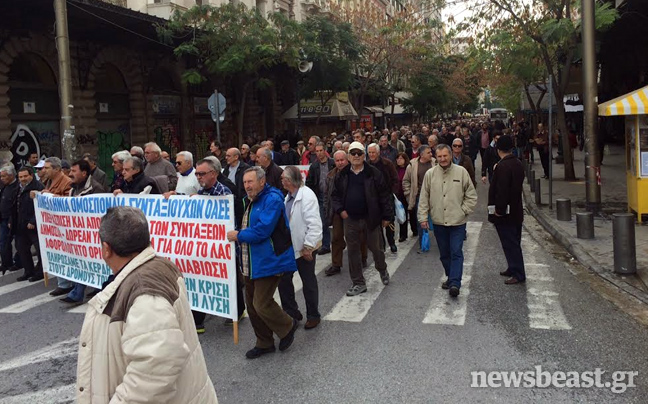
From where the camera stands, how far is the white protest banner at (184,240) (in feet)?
19.3

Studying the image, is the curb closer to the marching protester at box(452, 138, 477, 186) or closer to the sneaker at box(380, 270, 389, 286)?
the marching protester at box(452, 138, 477, 186)

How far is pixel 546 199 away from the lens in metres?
15.8

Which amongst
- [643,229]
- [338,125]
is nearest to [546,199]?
[643,229]

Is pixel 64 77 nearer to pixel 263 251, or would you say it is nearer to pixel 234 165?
pixel 234 165

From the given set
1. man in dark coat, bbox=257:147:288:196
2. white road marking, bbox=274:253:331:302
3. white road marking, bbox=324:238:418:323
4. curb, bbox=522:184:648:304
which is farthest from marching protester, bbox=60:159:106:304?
curb, bbox=522:184:648:304

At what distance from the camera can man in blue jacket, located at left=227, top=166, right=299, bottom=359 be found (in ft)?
16.8

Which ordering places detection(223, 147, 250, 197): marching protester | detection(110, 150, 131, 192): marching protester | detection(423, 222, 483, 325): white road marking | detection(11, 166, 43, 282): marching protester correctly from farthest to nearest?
detection(11, 166, 43, 282): marching protester < detection(223, 147, 250, 197): marching protester < detection(110, 150, 131, 192): marching protester < detection(423, 222, 483, 325): white road marking

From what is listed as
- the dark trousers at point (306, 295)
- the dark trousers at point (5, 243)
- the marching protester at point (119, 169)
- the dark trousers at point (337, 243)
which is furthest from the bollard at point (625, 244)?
the dark trousers at point (5, 243)

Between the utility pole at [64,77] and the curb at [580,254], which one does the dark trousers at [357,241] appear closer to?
the curb at [580,254]

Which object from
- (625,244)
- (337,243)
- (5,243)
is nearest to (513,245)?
(625,244)

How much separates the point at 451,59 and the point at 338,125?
13511 millimetres

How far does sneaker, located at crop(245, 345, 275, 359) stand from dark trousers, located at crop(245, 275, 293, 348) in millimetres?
31

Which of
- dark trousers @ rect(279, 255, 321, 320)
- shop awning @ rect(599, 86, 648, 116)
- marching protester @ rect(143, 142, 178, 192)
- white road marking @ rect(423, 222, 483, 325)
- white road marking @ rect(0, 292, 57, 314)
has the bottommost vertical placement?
white road marking @ rect(423, 222, 483, 325)

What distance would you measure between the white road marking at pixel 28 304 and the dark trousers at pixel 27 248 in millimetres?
1090
